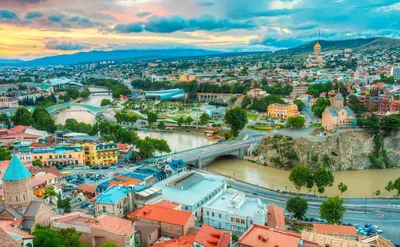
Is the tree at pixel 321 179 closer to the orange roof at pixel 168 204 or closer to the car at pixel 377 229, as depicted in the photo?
the car at pixel 377 229

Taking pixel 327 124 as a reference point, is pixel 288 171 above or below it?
below

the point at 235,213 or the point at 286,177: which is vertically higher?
the point at 235,213

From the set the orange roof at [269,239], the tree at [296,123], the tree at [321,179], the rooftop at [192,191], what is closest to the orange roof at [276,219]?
the orange roof at [269,239]

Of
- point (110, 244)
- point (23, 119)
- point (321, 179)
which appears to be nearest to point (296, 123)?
point (321, 179)

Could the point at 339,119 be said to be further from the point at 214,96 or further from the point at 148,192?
the point at 214,96

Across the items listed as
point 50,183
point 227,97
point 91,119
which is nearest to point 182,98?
point 227,97

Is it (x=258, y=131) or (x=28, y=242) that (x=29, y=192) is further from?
(x=258, y=131)
